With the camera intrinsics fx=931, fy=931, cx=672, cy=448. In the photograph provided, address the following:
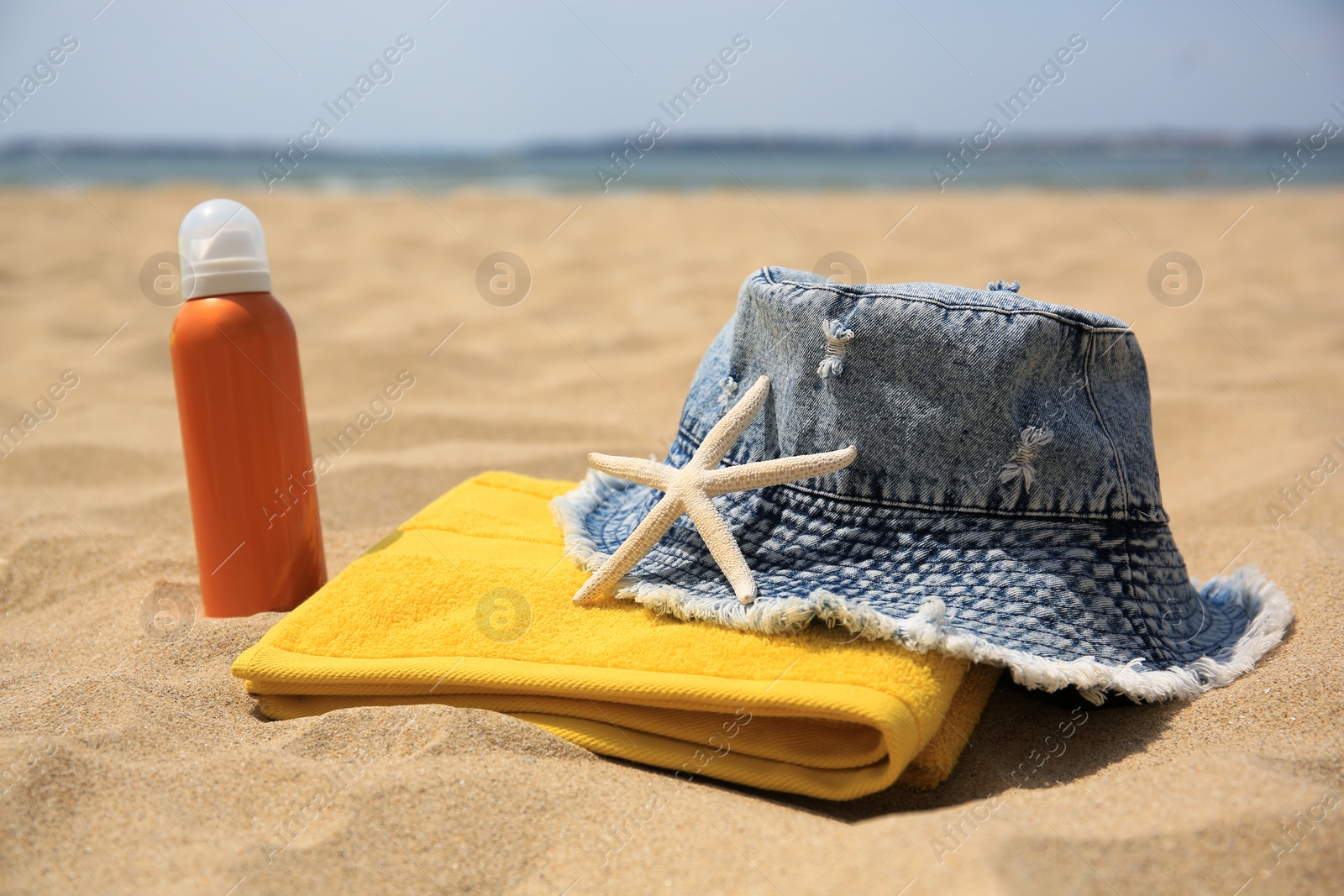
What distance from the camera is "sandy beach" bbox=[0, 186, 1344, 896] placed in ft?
4.49

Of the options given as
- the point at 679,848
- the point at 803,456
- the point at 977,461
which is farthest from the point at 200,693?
the point at 977,461

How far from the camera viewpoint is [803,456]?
6.03 feet

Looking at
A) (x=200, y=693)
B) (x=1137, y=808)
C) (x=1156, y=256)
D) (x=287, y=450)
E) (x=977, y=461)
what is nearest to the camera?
(x=1137, y=808)

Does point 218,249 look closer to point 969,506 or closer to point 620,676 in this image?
point 620,676

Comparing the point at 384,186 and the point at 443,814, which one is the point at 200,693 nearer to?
the point at 443,814

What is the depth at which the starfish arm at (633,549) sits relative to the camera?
1.90 m

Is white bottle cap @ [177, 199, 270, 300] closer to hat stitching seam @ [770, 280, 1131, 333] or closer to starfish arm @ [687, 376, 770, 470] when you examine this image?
starfish arm @ [687, 376, 770, 470]

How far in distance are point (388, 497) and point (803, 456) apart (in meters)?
1.88

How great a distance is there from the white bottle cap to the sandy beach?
2.58ft

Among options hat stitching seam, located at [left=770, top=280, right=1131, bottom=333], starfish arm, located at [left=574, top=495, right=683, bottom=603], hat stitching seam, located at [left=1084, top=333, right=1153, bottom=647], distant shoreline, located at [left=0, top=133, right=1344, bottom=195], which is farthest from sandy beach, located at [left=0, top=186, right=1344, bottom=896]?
distant shoreline, located at [left=0, top=133, right=1344, bottom=195]

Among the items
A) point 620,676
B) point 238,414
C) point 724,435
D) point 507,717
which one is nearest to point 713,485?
point 724,435

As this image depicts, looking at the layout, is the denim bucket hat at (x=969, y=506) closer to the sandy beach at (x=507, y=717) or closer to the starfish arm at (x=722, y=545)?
the starfish arm at (x=722, y=545)

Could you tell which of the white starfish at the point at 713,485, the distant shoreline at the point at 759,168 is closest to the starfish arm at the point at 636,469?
the white starfish at the point at 713,485

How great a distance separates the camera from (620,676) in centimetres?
170
